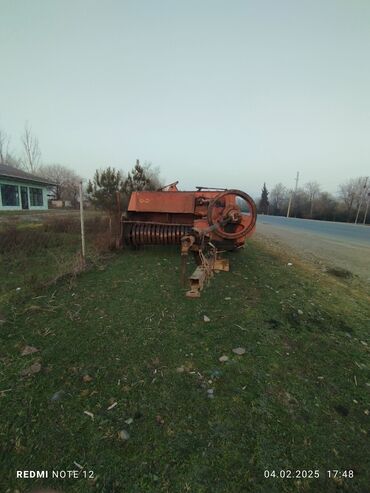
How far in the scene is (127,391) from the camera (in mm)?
2254

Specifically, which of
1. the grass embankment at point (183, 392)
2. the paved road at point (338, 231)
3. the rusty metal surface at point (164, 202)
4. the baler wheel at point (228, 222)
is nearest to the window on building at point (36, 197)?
the rusty metal surface at point (164, 202)

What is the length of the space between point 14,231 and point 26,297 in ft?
16.0

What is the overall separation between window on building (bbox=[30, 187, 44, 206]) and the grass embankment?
20.2m

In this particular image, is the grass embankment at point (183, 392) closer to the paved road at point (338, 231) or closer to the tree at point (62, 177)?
the paved road at point (338, 231)

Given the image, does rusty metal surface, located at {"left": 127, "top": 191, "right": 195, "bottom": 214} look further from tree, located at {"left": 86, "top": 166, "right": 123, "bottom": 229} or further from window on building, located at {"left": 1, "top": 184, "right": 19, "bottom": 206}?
window on building, located at {"left": 1, "top": 184, "right": 19, "bottom": 206}

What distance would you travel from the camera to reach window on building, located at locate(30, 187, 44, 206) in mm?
20948

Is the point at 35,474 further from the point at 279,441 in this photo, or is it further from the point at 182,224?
the point at 182,224

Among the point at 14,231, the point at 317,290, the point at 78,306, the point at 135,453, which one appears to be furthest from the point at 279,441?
the point at 14,231

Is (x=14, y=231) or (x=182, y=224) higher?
(x=182, y=224)

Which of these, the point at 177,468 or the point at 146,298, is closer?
the point at 177,468
